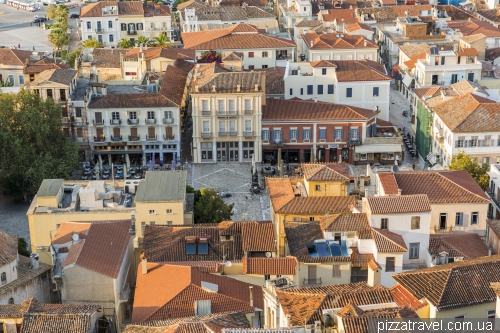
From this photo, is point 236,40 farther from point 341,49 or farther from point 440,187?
point 440,187

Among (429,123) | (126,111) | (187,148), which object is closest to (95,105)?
(126,111)

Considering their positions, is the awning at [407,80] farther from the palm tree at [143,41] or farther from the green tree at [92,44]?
the green tree at [92,44]

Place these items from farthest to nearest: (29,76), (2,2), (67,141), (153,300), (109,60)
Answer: (2,2) → (109,60) → (29,76) → (67,141) → (153,300)

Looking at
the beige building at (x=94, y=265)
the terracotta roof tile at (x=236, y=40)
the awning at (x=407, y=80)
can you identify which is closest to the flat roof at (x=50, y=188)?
the beige building at (x=94, y=265)

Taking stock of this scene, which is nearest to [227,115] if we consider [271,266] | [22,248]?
[22,248]

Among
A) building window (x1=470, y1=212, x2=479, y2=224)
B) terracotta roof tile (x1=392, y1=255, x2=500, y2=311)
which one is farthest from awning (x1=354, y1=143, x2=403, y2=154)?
terracotta roof tile (x1=392, y1=255, x2=500, y2=311)

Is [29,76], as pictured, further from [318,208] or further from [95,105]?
[318,208]

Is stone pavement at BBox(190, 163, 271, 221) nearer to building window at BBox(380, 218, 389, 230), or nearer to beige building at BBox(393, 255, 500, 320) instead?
building window at BBox(380, 218, 389, 230)
